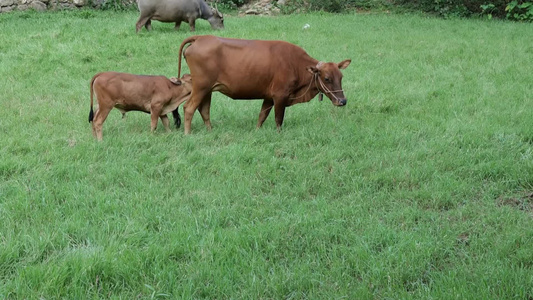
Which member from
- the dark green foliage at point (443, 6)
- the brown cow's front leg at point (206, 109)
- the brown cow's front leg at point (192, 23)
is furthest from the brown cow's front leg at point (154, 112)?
the dark green foliage at point (443, 6)

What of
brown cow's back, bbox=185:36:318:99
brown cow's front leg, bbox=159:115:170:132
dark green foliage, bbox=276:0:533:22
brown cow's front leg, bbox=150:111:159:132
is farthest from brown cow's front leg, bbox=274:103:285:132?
dark green foliage, bbox=276:0:533:22

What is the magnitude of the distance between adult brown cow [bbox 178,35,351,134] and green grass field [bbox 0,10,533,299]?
476 mm

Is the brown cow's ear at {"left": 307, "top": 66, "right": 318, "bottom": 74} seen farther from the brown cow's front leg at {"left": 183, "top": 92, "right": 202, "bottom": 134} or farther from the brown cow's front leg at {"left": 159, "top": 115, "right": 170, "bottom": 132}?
the brown cow's front leg at {"left": 159, "top": 115, "right": 170, "bottom": 132}

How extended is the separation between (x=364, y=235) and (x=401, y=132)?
3017mm

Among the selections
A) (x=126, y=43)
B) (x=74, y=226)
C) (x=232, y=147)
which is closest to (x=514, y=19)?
(x=126, y=43)

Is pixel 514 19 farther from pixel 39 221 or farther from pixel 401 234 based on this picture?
pixel 39 221

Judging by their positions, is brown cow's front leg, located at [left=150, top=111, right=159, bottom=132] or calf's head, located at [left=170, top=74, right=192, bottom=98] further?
calf's head, located at [left=170, top=74, right=192, bottom=98]

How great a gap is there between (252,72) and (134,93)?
1536 mm

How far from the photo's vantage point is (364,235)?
4641 mm

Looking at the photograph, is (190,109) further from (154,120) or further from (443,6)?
(443,6)

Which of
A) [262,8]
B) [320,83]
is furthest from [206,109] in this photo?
[262,8]

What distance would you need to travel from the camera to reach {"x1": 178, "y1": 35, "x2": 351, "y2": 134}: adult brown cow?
7.52 metres

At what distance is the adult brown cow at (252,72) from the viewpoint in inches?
296

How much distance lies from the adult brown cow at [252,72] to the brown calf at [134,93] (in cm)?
25
